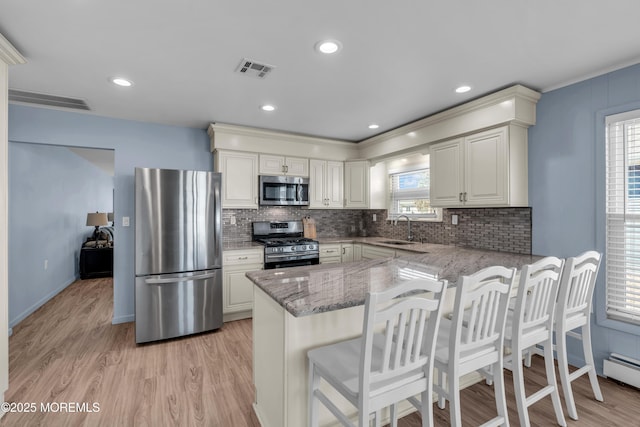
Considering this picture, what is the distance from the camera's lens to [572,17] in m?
1.75

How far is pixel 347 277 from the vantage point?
1.89 meters

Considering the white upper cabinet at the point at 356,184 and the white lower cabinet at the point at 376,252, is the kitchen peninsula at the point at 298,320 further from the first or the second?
the white upper cabinet at the point at 356,184

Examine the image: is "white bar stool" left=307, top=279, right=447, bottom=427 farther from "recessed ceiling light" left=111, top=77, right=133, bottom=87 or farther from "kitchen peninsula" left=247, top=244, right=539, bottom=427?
"recessed ceiling light" left=111, top=77, right=133, bottom=87

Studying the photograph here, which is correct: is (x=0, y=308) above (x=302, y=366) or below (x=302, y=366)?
above

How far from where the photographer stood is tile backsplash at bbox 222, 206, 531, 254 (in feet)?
9.98

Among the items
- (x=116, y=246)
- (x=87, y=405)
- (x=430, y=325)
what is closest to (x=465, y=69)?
(x=430, y=325)

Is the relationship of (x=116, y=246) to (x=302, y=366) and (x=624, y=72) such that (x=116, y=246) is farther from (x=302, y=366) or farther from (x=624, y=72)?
(x=624, y=72)

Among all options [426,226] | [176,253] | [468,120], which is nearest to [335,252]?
[426,226]

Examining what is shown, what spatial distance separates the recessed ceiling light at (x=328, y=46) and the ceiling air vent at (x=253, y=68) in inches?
18.0

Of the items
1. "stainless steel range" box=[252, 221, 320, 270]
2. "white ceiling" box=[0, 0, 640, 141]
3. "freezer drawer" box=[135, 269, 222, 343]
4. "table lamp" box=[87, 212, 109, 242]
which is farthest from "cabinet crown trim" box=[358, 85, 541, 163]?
"table lamp" box=[87, 212, 109, 242]

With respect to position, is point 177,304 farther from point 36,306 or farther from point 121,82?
point 36,306

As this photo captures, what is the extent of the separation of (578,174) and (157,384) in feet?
12.7

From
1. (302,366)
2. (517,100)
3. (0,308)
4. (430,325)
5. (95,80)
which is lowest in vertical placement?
(302,366)

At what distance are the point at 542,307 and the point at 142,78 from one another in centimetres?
341
